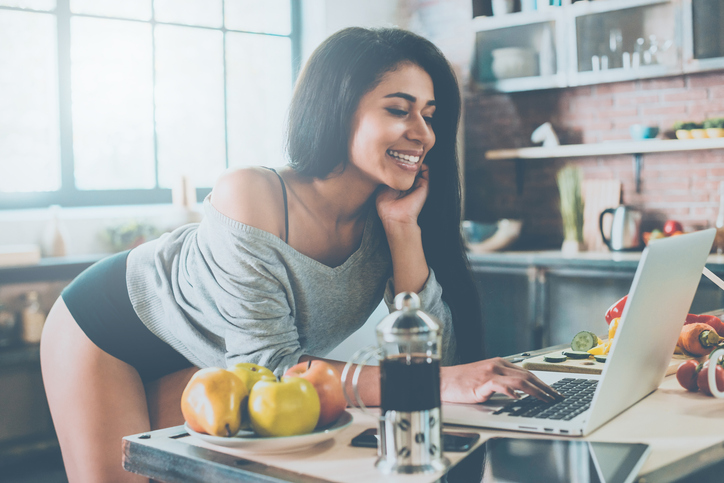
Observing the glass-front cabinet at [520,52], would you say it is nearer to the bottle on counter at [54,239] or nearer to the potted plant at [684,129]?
the potted plant at [684,129]

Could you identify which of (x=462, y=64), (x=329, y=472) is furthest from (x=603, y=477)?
(x=462, y=64)

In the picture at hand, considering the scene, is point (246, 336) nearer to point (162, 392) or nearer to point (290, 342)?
point (290, 342)

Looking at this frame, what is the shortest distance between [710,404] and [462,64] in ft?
12.6

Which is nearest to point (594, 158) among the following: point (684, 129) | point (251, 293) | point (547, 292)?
point (684, 129)

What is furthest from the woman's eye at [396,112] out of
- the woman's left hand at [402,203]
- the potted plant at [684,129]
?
the potted plant at [684,129]

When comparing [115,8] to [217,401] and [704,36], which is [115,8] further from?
[217,401]

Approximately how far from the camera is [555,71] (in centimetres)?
426

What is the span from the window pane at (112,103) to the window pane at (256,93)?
22.0 inches

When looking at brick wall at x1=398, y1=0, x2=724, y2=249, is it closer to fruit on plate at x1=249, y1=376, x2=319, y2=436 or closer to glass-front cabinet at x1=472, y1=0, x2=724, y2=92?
glass-front cabinet at x1=472, y1=0, x2=724, y2=92

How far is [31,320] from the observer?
322 centimetres

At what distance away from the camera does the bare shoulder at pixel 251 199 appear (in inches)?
56.4

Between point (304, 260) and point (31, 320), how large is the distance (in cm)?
221

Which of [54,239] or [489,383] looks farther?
[54,239]

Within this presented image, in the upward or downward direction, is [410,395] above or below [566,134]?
below
